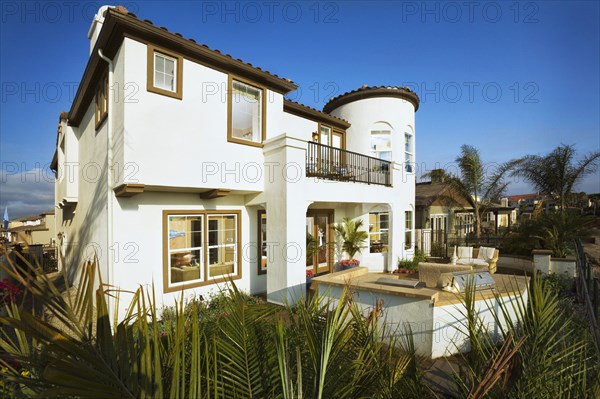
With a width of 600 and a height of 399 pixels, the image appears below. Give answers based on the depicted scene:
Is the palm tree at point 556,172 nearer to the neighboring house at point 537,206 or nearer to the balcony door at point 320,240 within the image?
the neighboring house at point 537,206

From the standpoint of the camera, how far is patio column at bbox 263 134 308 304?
8.11 m

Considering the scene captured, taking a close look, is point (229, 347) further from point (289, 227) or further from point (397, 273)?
point (397, 273)

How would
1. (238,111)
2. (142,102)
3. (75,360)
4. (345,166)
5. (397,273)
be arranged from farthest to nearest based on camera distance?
(397,273) → (345,166) → (238,111) → (142,102) → (75,360)

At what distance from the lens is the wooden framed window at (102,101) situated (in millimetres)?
7712

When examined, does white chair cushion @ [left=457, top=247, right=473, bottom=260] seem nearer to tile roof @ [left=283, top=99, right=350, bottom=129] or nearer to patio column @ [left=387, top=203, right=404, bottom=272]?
patio column @ [left=387, top=203, right=404, bottom=272]

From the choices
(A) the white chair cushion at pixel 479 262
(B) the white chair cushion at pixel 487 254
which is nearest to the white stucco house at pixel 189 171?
(A) the white chair cushion at pixel 479 262

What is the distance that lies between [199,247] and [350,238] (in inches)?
240

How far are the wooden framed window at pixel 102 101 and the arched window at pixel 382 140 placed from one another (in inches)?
410

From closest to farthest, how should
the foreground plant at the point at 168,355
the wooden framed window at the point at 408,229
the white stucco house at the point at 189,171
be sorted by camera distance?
the foreground plant at the point at 168,355
the white stucco house at the point at 189,171
the wooden framed window at the point at 408,229

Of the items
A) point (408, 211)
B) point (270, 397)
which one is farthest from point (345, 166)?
point (270, 397)

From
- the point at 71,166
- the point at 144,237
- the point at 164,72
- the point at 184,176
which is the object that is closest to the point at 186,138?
the point at 184,176

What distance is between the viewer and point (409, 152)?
14250 millimetres

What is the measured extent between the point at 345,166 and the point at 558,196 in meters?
14.5

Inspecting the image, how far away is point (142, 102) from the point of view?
6680 millimetres
